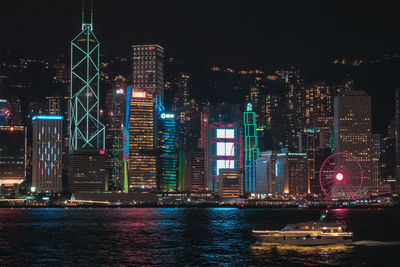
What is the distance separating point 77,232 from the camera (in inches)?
4528

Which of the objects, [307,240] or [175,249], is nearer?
[307,240]

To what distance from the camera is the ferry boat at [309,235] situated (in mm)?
85875

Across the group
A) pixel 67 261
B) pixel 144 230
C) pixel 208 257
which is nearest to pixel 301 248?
pixel 208 257

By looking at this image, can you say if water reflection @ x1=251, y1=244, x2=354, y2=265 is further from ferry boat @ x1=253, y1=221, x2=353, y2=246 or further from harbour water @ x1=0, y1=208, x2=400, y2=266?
ferry boat @ x1=253, y1=221, x2=353, y2=246

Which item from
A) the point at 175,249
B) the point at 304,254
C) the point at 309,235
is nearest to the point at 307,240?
the point at 309,235

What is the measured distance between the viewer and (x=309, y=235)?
85.8 meters

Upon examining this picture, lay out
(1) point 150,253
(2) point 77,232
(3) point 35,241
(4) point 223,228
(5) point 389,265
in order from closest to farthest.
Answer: (5) point 389,265, (1) point 150,253, (3) point 35,241, (2) point 77,232, (4) point 223,228

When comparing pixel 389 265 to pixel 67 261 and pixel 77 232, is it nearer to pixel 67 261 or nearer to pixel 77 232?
pixel 67 261

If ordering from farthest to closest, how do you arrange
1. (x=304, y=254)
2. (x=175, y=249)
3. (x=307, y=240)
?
(x=175, y=249)
(x=307, y=240)
(x=304, y=254)

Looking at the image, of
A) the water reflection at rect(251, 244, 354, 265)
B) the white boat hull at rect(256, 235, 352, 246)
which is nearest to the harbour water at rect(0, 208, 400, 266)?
the water reflection at rect(251, 244, 354, 265)

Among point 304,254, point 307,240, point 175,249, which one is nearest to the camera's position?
point 304,254

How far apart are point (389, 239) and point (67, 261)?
159 feet

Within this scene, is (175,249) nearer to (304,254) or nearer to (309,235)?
(309,235)

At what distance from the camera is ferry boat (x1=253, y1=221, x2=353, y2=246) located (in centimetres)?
8588
